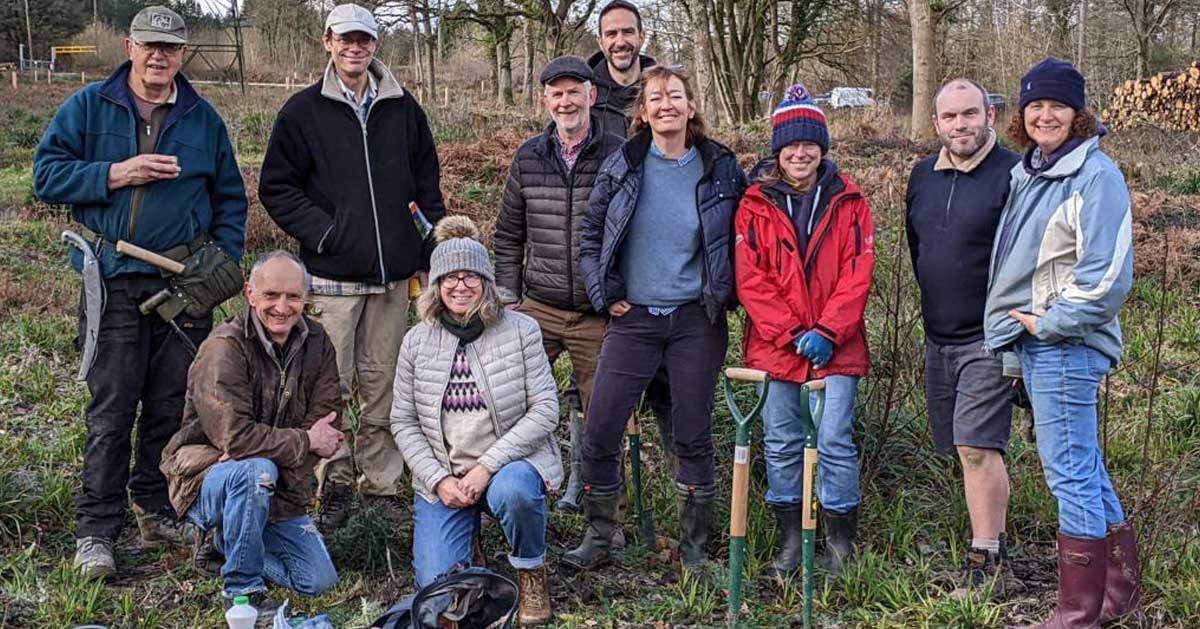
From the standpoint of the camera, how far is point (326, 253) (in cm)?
473

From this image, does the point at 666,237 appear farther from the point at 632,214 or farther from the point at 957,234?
the point at 957,234

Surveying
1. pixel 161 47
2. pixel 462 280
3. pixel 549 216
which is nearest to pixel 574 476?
pixel 549 216

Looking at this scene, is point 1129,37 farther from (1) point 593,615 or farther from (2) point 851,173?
(1) point 593,615

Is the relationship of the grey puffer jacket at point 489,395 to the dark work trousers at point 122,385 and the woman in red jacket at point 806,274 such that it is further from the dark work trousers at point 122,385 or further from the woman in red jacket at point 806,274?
the dark work trousers at point 122,385

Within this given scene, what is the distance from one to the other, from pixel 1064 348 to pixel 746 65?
18.2 metres

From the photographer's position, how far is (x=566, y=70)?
14.8 ft

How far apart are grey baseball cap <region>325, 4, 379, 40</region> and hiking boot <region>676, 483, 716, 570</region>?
2.42 m

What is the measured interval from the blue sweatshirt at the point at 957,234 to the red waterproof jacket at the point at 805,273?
0.77 ft

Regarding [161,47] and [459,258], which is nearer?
[459,258]

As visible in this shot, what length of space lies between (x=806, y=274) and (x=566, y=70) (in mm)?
1339

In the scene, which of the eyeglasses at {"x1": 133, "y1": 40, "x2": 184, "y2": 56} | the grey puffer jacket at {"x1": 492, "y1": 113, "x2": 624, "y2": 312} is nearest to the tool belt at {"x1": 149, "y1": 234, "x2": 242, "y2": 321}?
the eyeglasses at {"x1": 133, "y1": 40, "x2": 184, "y2": 56}

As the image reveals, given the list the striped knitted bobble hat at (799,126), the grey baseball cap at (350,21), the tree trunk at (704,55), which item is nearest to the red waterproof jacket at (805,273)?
the striped knitted bobble hat at (799,126)

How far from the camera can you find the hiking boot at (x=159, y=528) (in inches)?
188

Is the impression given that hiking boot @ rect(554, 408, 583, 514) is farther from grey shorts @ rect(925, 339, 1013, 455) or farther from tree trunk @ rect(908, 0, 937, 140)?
tree trunk @ rect(908, 0, 937, 140)
